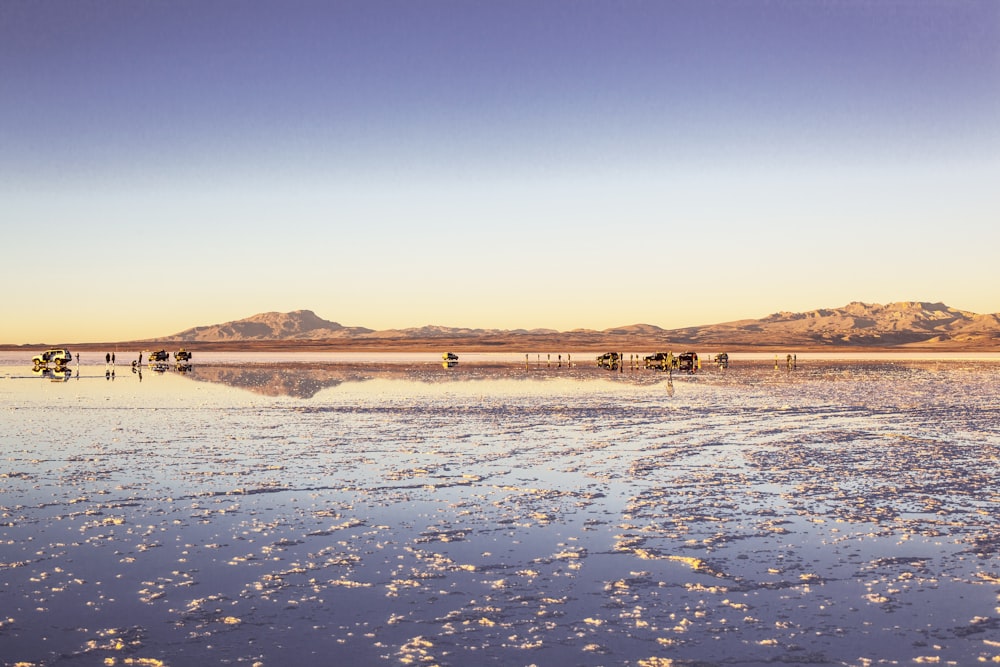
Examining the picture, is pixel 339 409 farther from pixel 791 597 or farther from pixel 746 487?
pixel 791 597

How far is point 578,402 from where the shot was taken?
39844mm

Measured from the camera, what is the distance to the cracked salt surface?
27.9 feet

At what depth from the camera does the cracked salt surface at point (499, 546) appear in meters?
8.49

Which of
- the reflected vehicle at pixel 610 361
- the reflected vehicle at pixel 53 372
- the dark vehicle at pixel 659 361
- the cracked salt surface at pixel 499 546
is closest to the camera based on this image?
the cracked salt surface at pixel 499 546

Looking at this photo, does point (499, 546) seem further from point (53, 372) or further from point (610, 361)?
point (610, 361)

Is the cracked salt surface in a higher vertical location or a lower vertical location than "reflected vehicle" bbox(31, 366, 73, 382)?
lower

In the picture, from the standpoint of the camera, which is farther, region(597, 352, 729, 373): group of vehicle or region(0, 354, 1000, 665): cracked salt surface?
region(597, 352, 729, 373): group of vehicle

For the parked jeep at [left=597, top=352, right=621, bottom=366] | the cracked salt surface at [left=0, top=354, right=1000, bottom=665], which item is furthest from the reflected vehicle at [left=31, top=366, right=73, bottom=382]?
the parked jeep at [left=597, top=352, right=621, bottom=366]

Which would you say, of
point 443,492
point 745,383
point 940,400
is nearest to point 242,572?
point 443,492

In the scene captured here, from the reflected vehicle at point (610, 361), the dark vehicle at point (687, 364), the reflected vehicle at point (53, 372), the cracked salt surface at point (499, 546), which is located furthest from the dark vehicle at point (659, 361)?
the cracked salt surface at point (499, 546)

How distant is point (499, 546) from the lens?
12.3m

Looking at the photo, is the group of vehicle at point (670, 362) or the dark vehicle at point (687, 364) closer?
the dark vehicle at point (687, 364)

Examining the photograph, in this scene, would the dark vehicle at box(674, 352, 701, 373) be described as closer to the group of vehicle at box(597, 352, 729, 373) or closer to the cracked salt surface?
the group of vehicle at box(597, 352, 729, 373)

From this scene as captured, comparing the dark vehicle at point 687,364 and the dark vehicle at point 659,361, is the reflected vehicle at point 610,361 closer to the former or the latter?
the dark vehicle at point 659,361
